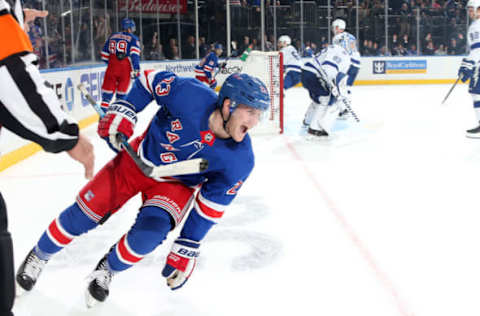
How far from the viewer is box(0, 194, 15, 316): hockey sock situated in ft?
3.56

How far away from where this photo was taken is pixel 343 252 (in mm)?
2508


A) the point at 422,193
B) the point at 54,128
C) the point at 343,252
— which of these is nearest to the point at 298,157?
the point at 422,193

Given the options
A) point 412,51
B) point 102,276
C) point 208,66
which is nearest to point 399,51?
point 412,51

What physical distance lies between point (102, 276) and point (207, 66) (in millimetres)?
5713

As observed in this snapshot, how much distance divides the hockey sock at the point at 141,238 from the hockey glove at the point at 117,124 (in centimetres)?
27

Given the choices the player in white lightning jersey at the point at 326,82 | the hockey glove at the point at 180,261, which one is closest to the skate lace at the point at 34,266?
the hockey glove at the point at 180,261

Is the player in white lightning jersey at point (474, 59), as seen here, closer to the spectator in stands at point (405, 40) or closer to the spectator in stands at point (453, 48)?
the spectator in stands at point (405, 40)

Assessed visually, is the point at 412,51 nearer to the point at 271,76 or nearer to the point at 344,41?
the point at 344,41

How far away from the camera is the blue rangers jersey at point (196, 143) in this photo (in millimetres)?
1848

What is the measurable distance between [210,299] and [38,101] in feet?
4.03

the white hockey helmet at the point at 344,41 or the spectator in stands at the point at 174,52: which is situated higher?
the spectator in stands at the point at 174,52

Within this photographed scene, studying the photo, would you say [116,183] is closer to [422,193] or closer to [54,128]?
[54,128]

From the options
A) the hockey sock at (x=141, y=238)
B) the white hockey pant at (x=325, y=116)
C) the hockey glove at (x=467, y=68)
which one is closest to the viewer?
the hockey sock at (x=141, y=238)

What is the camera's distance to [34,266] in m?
2.01
